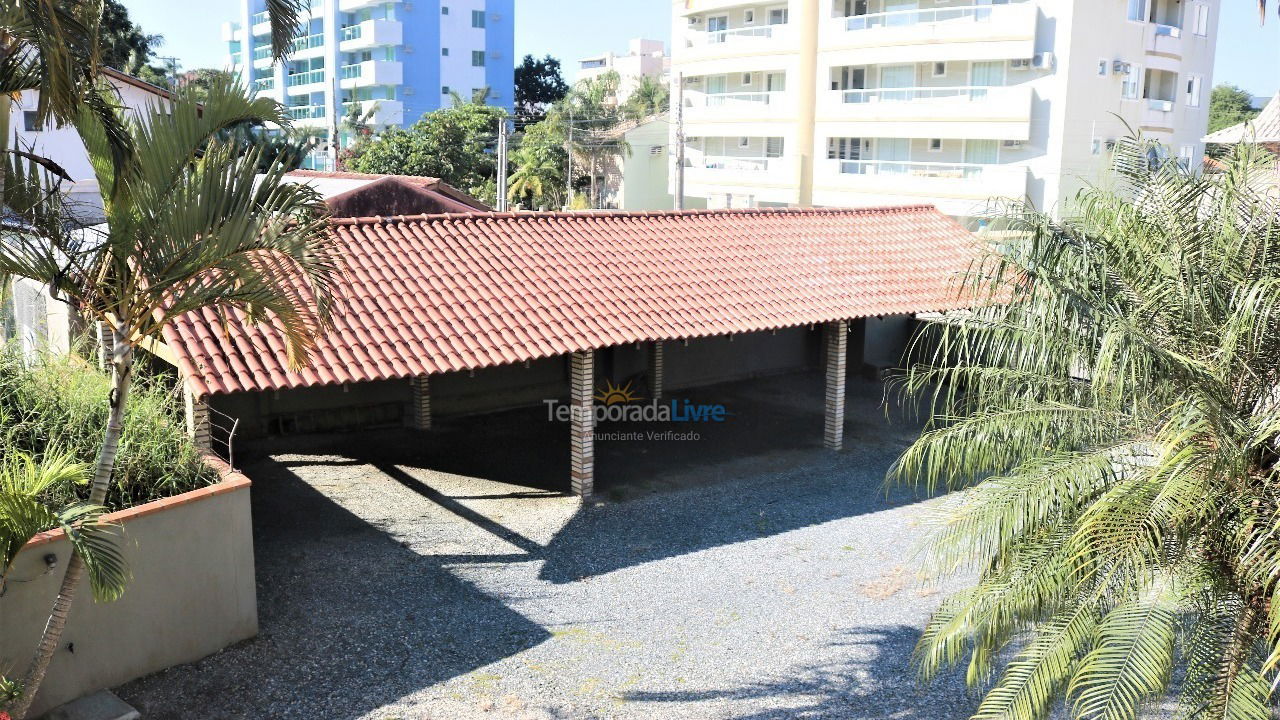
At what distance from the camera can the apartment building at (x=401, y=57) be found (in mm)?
71188

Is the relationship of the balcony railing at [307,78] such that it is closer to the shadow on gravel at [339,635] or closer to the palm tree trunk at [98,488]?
the shadow on gravel at [339,635]

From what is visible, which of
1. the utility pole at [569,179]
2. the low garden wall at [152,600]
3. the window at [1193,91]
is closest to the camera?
the low garden wall at [152,600]

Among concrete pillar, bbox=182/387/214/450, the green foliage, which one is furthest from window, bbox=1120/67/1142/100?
the green foliage

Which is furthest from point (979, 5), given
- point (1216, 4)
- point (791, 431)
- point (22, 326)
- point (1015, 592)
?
point (1015, 592)

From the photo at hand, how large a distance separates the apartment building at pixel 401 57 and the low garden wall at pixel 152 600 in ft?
198

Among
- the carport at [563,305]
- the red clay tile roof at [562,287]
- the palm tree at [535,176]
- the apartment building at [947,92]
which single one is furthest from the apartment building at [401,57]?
the red clay tile roof at [562,287]

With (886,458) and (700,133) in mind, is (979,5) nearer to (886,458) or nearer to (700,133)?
(700,133)

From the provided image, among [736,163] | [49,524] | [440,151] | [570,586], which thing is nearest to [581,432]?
[570,586]

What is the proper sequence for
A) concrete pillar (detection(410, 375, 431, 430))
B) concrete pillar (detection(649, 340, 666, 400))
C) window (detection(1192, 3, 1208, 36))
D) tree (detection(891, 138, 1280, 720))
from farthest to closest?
window (detection(1192, 3, 1208, 36))
concrete pillar (detection(649, 340, 666, 400))
concrete pillar (detection(410, 375, 431, 430))
tree (detection(891, 138, 1280, 720))

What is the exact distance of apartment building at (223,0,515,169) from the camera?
234 ft

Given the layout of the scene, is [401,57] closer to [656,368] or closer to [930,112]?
[930,112]

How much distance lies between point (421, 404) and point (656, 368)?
5.19 m

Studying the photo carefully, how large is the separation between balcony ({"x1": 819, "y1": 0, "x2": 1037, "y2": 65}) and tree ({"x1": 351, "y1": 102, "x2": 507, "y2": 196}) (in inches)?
674

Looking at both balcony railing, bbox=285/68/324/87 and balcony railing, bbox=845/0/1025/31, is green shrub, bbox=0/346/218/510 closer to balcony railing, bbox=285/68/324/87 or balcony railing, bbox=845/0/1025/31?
balcony railing, bbox=845/0/1025/31
